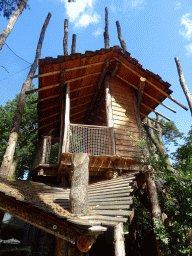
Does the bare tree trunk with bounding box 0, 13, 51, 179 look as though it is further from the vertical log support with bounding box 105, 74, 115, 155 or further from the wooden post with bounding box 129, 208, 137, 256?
the wooden post with bounding box 129, 208, 137, 256

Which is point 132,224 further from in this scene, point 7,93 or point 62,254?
point 7,93

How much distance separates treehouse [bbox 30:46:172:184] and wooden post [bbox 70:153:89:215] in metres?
1.80

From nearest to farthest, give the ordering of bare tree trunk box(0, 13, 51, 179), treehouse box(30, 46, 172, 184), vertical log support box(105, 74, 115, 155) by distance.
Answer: treehouse box(30, 46, 172, 184), bare tree trunk box(0, 13, 51, 179), vertical log support box(105, 74, 115, 155)

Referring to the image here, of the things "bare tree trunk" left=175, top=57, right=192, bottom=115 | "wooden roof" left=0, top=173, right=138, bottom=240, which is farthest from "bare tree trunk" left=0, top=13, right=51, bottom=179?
"bare tree trunk" left=175, top=57, right=192, bottom=115

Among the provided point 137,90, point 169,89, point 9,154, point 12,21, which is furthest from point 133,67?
point 9,154

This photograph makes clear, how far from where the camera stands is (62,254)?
3.34m

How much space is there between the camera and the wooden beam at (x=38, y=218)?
3182 millimetres

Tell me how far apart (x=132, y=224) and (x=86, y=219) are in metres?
5.68

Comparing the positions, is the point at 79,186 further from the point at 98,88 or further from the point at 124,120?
the point at 98,88

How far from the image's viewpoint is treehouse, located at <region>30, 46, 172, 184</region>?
6.81m

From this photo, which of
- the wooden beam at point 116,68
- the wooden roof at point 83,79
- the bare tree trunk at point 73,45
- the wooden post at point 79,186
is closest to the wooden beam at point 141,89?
the wooden roof at point 83,79

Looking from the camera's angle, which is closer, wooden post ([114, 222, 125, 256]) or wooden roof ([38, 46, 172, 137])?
wooden post ([114, 222, 125, 256])

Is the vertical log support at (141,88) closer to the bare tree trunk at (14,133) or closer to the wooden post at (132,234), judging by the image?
the bare tree trunk at (14,133)

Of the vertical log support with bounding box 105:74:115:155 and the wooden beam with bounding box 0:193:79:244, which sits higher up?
the vertical log support with bounding box 105:74:115:155
